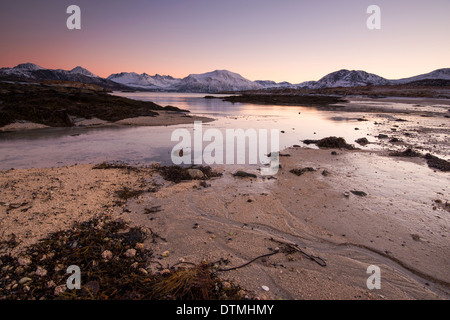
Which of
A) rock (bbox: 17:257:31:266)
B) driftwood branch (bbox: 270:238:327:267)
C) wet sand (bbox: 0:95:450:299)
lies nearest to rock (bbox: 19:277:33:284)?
rock (bbox: 17:257:31:266)

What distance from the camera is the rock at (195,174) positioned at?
9.44m

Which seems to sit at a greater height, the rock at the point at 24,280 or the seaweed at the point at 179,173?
the seaweed at the point at 179,173

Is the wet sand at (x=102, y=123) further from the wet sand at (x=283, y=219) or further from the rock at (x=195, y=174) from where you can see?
the rock at (x=195, y=174)

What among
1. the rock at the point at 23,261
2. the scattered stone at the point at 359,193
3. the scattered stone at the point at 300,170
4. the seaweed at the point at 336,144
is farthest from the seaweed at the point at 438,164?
the rock at the point at 23,261

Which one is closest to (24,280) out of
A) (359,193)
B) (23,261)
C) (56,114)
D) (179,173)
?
(23,261)

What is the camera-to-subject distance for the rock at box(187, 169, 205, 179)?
9438 millimetres

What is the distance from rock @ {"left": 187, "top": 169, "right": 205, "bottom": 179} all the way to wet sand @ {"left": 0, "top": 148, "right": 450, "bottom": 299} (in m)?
0.50

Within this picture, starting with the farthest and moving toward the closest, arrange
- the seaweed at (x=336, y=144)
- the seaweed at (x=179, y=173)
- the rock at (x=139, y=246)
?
the seaweed at (x=336, y=144), the seaweed at (x=179, y=173), the rock at (x=139, y=246)

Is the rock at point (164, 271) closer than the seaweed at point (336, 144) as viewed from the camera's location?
Yes

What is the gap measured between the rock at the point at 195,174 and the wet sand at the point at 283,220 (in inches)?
19.7

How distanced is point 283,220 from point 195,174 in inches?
171

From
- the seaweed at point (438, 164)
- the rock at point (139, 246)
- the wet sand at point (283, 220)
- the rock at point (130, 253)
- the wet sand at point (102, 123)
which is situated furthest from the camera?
the wet sand at point (102, 123)

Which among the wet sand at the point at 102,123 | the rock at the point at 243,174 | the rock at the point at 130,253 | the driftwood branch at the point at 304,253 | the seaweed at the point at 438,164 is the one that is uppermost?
the wet sand at the point at 102,123
